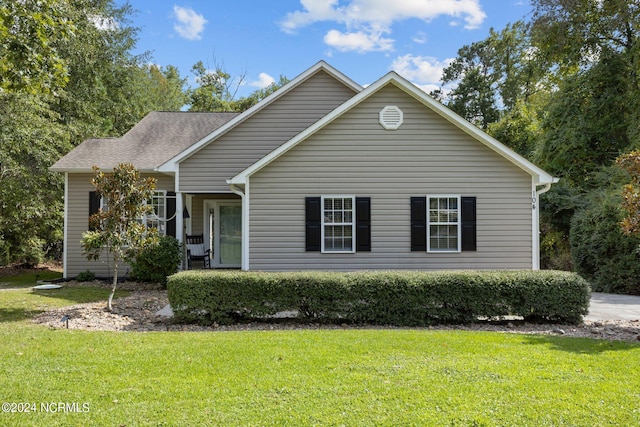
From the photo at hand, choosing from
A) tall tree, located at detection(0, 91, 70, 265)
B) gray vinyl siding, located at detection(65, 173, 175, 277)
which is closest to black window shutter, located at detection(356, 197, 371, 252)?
gray vinyl siding, located at detection(65, 173, 175, 277)

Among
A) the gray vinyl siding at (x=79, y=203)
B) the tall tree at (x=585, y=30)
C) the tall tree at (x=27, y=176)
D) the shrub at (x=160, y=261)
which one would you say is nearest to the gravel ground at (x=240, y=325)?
the shrub at (x=160, y=261)

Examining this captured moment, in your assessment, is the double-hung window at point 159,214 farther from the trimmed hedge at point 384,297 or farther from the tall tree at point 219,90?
the tall tree at point 219,90

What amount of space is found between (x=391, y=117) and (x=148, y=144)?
850 centimetres

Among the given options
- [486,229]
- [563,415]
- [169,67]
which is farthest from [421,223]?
[169,67]

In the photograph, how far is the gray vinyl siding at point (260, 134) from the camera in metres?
11.8

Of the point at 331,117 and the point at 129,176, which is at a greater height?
the point at 331,117

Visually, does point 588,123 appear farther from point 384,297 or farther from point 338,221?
point 384,297

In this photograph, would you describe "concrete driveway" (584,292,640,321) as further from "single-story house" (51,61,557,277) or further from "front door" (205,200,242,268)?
"front door" (205,200,242,268)

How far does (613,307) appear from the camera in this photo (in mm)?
10008

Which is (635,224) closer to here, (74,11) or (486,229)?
(486,229)

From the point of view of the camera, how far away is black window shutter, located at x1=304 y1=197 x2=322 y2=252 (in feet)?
32.9

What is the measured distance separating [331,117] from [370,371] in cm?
649

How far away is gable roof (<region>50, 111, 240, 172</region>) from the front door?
2365 millimetres

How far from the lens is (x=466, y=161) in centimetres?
1009
